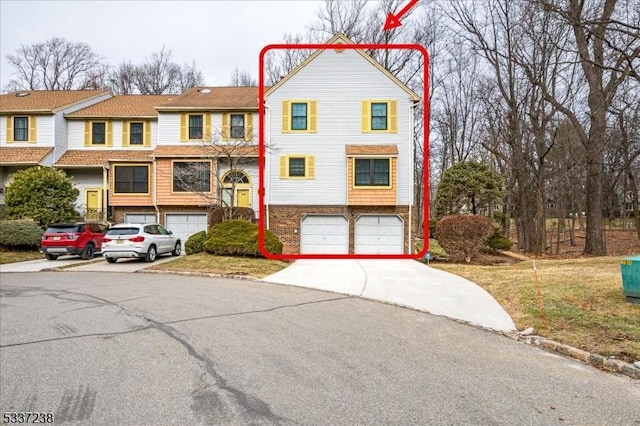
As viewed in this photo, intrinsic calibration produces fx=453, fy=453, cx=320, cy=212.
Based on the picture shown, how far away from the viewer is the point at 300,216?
23.5 meters

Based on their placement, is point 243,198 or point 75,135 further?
point 75,135

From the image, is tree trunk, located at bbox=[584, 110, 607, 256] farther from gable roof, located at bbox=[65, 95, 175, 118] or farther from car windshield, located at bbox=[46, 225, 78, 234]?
car windshield, located at bbox=[46, 225, 78, 234]

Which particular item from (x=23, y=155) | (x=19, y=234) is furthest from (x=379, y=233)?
(x=23, y=155)

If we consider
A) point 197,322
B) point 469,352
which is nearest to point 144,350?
point 197,322

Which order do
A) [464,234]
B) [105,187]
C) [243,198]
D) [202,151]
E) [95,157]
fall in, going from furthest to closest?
[95,157], [105,187], [243,198], [202,151], [464,234]

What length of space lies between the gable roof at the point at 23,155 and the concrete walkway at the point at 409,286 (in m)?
18.8

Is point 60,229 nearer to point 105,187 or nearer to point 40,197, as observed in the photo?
point 40,197

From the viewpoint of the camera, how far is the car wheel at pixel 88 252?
2041 centimetres

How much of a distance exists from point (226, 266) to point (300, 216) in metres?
7.78

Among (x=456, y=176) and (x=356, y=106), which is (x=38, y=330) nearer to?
(x=356, y=106)

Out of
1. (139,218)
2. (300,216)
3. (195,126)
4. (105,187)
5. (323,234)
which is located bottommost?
(323,234)

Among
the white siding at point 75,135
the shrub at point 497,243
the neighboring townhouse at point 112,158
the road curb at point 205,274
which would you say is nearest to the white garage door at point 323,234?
the shrub at point 497,243

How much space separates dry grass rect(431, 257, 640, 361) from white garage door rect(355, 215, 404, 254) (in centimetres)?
903

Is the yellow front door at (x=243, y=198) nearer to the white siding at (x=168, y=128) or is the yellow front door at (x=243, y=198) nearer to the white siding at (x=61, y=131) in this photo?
the white siding at (x=168, y=128)
